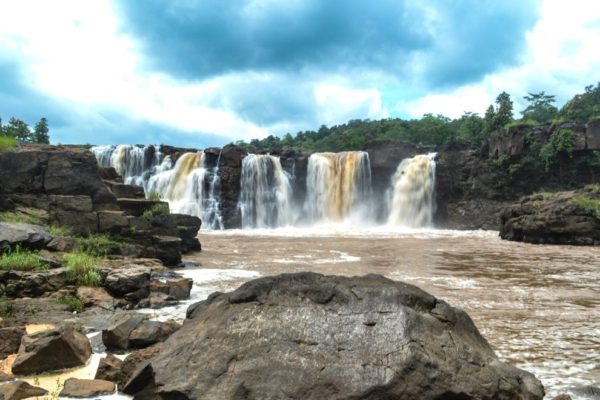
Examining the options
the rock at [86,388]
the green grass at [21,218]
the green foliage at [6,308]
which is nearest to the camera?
the rock at [86,388]

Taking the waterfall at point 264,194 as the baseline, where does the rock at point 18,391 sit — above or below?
below

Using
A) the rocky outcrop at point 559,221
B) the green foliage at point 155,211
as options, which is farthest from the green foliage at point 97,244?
the rocky outcrop at point 559,221

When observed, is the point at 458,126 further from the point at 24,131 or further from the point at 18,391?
the point at 18,391

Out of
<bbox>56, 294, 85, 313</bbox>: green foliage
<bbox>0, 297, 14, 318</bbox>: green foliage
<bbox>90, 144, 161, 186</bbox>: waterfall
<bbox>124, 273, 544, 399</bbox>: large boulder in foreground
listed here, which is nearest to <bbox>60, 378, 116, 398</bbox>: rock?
<bbox>124, 273, 544, 399</bbox>: large boulder in foreground

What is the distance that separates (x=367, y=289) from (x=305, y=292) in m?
0.63

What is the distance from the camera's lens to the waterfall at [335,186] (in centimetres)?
4238

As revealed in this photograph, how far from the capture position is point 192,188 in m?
38.5

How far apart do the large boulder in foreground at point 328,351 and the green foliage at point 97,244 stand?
29.6ft

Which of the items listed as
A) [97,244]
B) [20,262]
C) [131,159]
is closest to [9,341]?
[20,262]

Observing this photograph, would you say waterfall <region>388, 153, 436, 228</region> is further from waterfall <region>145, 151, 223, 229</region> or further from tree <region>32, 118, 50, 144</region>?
tree <region>32, 118, 50, 144</region>

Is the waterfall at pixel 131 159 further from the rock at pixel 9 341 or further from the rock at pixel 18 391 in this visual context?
the rock at pixel 18 391

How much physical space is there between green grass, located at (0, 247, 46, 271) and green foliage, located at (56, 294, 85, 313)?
118 centimetres

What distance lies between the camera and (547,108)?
74.9 metres

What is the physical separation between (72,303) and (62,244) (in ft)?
11.7
